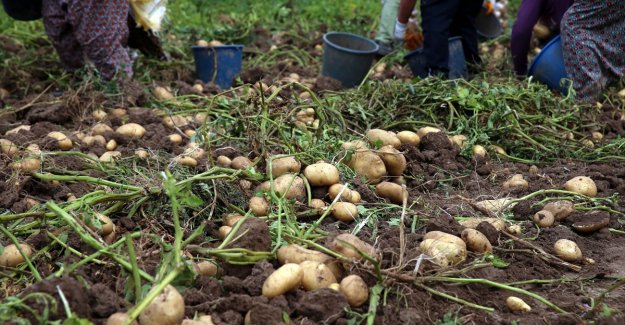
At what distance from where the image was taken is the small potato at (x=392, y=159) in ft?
9.61

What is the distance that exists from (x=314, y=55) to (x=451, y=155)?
2.39m

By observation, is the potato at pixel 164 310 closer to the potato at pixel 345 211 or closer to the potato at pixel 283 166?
the potato at pixel 345 211

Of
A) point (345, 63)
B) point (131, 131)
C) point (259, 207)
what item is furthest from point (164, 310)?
point (345, 63)

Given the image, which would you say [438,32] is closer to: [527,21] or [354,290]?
[527,21]

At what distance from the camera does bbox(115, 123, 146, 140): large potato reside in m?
3.34

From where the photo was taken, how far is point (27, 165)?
2.73 m

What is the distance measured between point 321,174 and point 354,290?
755 millimetres

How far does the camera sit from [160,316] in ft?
5.88

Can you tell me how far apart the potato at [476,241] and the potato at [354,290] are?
1.68ft

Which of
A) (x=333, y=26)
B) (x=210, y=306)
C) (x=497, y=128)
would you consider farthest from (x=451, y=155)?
(x=333, y=26)

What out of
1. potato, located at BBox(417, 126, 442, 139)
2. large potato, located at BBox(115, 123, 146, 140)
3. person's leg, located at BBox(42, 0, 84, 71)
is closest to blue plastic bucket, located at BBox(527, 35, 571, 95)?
potato, located at BBox(417, 126, 442, 139)

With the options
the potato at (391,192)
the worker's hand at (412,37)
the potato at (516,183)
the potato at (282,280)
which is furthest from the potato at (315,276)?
the worker's hand at (412,37)

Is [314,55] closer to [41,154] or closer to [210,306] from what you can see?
[41,154]

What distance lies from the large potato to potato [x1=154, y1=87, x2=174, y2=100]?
2.27ft
